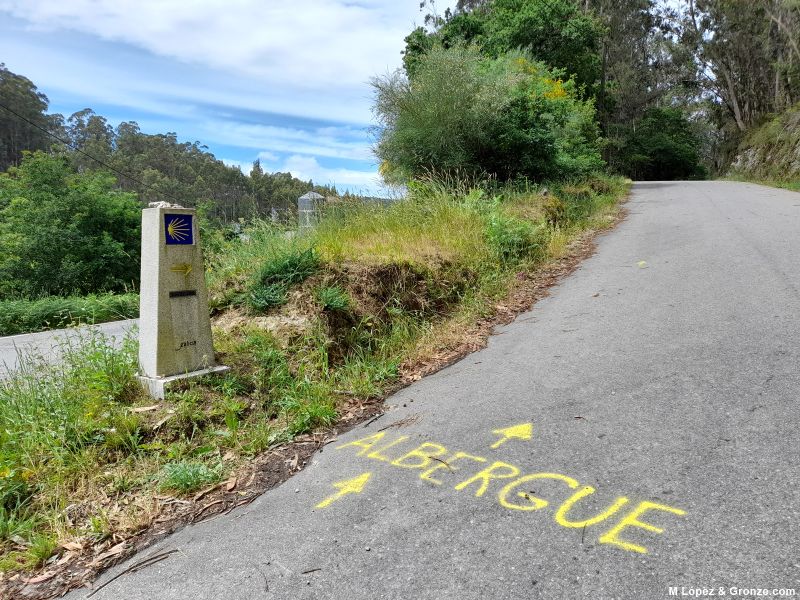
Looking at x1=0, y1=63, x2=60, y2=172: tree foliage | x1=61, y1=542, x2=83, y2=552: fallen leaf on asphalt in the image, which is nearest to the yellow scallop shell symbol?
x1=61, y1=542, x2=83, y2=552: fallen leaf on asphalt

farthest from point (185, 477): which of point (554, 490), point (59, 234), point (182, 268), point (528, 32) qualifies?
point (528, 32)

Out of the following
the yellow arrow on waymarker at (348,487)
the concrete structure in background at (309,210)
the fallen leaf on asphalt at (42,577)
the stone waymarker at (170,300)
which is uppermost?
the concrete structure in background at (309,210)

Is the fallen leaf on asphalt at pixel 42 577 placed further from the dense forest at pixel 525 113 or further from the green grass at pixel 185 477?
the dense forest at pixel 525 113

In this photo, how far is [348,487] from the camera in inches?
125

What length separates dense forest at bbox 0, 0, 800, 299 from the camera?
12.9 meters

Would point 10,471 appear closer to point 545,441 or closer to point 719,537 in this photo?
point 545,441

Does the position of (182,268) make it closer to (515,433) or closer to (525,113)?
(515,433)

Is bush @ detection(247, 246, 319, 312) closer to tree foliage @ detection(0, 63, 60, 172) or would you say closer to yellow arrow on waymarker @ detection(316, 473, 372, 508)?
yellow arrow on waymarker @ detection(316, 473, 372, 508)

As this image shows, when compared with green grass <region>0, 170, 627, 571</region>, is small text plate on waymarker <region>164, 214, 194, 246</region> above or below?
above

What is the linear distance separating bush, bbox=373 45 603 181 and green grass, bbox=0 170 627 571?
492 cm

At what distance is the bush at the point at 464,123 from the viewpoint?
12570 millimetres

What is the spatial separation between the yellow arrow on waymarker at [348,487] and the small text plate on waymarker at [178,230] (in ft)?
7.75

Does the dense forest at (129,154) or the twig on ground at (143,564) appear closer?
the twig on ground at (143,564)

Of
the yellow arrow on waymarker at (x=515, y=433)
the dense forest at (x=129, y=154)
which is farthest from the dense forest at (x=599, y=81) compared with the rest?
the dense forest at (x=129, y=154)
